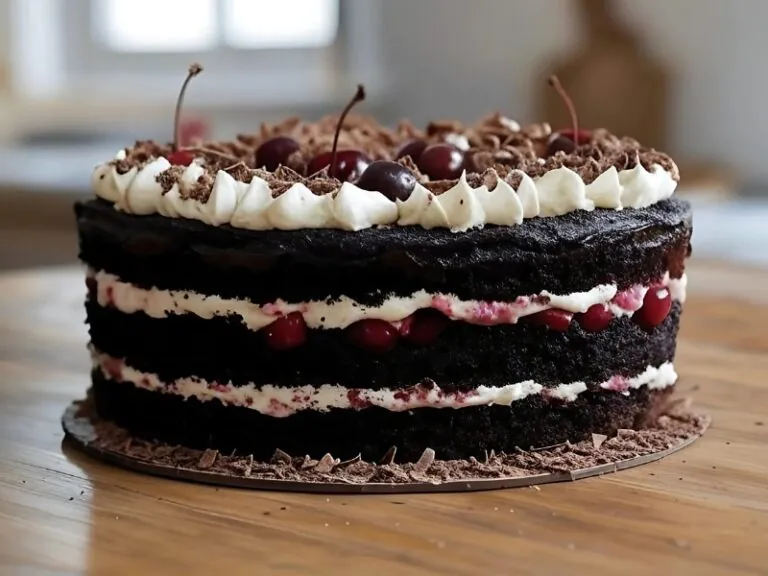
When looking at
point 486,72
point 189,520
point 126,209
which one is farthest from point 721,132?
point 189,520

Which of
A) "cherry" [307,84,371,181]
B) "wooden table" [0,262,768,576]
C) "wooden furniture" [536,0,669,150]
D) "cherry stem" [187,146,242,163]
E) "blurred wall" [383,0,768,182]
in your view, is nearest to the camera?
"wooden table" [0,262,768,576]

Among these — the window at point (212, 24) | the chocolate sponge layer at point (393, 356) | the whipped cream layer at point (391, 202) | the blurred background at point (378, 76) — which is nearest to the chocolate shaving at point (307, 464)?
the chocolate sponge layer at point (393, 356)

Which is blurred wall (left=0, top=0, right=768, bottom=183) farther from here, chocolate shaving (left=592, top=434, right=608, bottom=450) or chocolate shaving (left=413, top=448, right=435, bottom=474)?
chocolate shaving (left=413, top=448, right=435, bottom=474)

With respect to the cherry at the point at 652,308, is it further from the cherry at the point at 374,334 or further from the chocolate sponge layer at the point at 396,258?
the cherry at the point at 374,334

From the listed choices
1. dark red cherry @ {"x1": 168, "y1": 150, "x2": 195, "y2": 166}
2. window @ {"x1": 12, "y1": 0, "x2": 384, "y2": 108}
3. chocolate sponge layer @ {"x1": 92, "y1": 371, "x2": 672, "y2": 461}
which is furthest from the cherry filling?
window @ {"x1": 12, "y1": 0, "x2": 384, "y2": 108}

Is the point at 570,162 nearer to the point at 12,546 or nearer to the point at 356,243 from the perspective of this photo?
the point at 356,243

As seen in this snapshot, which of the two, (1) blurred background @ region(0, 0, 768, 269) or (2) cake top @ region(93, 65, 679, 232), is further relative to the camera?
(1) blurred background @ region(0, 0, 768, 269)
